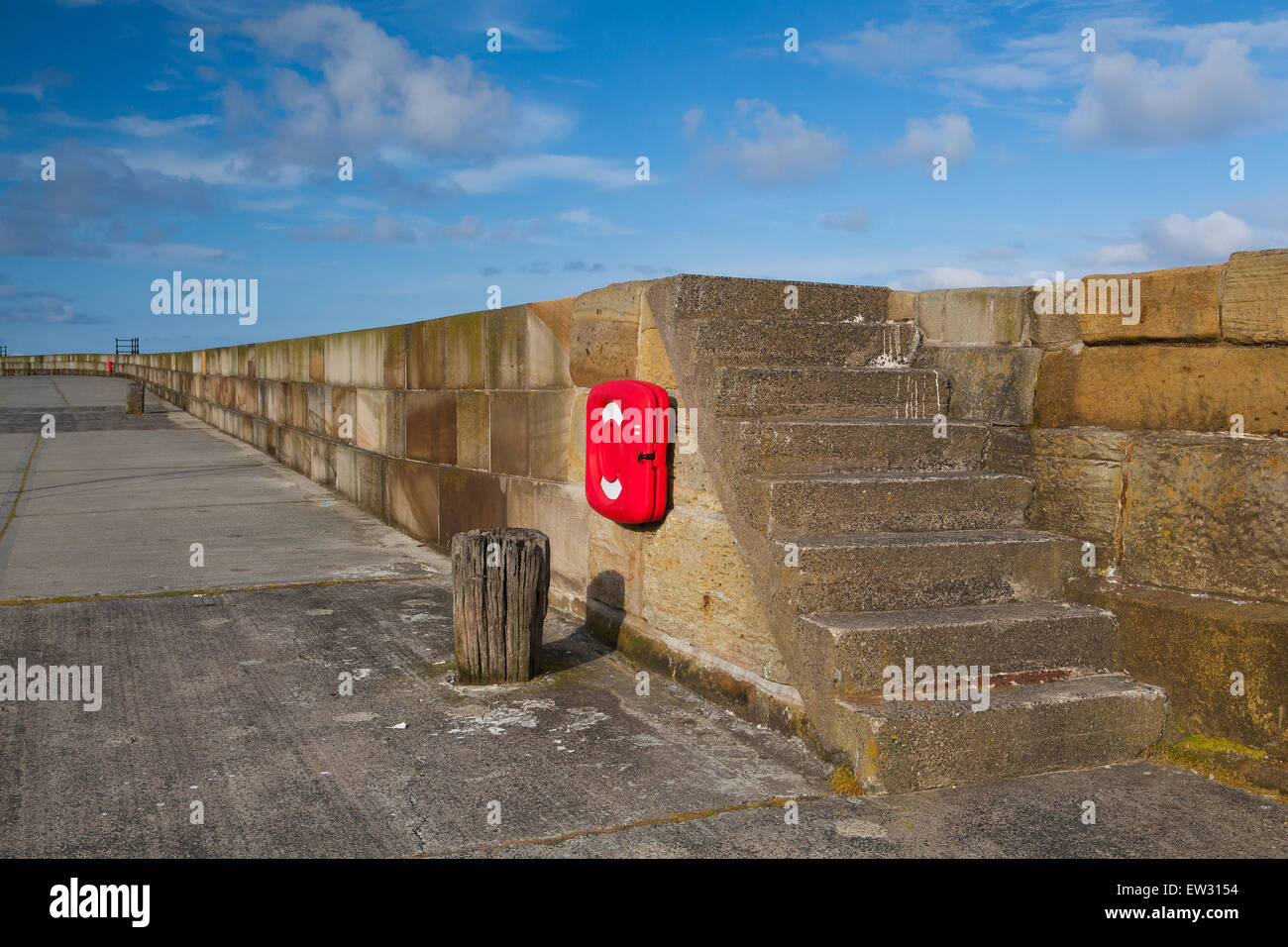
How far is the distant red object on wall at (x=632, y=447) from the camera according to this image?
4680 millimetres

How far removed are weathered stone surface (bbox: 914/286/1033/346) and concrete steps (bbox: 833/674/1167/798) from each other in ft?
5.74

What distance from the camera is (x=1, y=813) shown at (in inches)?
125

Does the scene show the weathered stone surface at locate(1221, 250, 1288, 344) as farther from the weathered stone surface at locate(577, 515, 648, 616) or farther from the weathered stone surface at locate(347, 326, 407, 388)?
the weathered stone surface at locate(347, 326, 407, 388)

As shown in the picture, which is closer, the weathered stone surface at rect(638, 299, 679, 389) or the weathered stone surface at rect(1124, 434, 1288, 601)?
the weathered stone surface at rect(1124, 434, 1288, 601)

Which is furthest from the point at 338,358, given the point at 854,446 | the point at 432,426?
the point at 854,446

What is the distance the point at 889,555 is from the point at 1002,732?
81cm

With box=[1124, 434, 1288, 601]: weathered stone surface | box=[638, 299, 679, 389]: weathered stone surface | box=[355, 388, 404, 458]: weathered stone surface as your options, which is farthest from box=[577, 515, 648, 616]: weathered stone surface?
box=[355, 388, 404, 458]: weathered stone surface

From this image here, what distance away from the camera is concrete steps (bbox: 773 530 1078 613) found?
→ 3.91m

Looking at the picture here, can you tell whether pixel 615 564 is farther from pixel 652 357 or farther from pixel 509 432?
pixel 509 432

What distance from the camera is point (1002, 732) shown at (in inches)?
140

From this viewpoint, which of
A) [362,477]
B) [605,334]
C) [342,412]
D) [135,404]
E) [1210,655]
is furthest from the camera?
[135,404]
